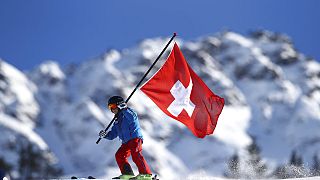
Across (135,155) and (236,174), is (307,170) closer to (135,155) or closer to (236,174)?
(236,174)

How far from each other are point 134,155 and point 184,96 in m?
3.05

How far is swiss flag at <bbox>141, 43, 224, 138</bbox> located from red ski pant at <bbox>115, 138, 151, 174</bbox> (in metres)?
2.32

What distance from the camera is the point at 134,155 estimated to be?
39.8 feet

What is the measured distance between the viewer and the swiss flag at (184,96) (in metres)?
14.6

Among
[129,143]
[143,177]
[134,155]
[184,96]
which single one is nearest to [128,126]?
[129,143]

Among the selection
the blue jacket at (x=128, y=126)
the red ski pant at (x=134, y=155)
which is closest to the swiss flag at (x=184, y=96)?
the blue jacket at (x=128, y=126)

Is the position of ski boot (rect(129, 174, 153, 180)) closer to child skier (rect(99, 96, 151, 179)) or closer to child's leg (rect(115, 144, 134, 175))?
child skier (rect(99, 96, 151, 179))

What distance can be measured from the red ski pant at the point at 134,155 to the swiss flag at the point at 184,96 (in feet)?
7.60

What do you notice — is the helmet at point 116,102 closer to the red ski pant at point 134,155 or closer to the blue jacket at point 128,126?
the blue jacket at point 128,126

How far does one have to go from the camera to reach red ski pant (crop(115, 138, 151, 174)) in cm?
1213

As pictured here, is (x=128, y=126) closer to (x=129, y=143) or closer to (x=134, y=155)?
(x=129, y=143)

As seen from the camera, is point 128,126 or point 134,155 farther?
point 128,126

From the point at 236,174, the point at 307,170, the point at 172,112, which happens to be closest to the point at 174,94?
the point at 172,112

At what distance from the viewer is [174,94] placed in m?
14.8
